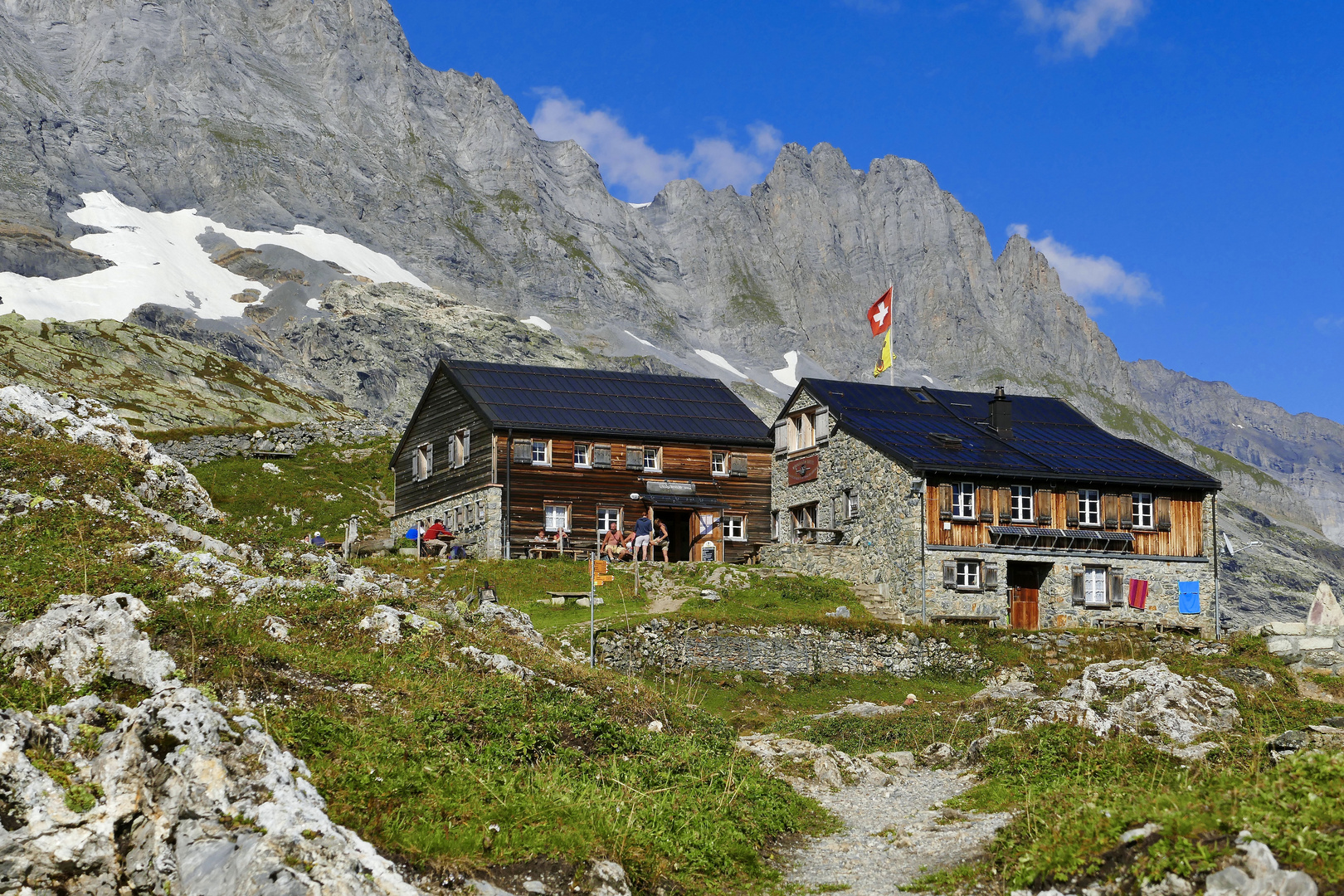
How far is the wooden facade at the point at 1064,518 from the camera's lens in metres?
46.7

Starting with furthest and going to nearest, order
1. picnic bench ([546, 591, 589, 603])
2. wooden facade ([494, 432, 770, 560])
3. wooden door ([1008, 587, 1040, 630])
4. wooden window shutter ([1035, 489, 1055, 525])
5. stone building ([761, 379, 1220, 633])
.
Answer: wooden facade ([494, 432, 770, 560]), wooden window shutter ([1035, 489, 1055, 525]), wooden door ([1008, 587, 1040, 630]), stone building ([761, 379, 1220, 633]), picnic bench ([546, 591, 589, 603])

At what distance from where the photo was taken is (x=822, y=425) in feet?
175

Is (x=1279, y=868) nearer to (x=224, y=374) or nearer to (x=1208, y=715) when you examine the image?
(x=1208, y=715)

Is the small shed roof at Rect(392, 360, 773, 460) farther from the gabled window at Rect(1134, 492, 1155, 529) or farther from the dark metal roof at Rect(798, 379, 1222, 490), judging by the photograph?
the gabled window at Rect(1134, 492, 1155, 529)

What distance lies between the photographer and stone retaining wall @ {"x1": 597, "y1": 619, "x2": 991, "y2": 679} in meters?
35.7

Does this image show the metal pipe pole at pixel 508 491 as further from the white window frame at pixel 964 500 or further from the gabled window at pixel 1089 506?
the gabled window at pixel 1089 506

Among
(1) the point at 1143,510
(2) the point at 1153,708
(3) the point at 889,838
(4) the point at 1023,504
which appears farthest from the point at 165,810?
(1) the point at 1143,510

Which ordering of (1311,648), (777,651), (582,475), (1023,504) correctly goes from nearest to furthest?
1. (777,651)
2. (1311,648)
3. (1023,504)
4. (582,475)

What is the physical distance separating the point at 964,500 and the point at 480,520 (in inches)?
817

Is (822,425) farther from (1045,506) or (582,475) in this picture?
(582,475)

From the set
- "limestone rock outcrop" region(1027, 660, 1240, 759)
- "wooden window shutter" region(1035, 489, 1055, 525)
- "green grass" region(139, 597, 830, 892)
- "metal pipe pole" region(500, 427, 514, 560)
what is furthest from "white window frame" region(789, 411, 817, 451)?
"green grass" region(139, 597, 830, 892)

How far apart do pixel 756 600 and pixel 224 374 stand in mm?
118324

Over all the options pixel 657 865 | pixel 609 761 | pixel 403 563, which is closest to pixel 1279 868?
pixel 657 865

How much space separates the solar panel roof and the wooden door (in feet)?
46.2
